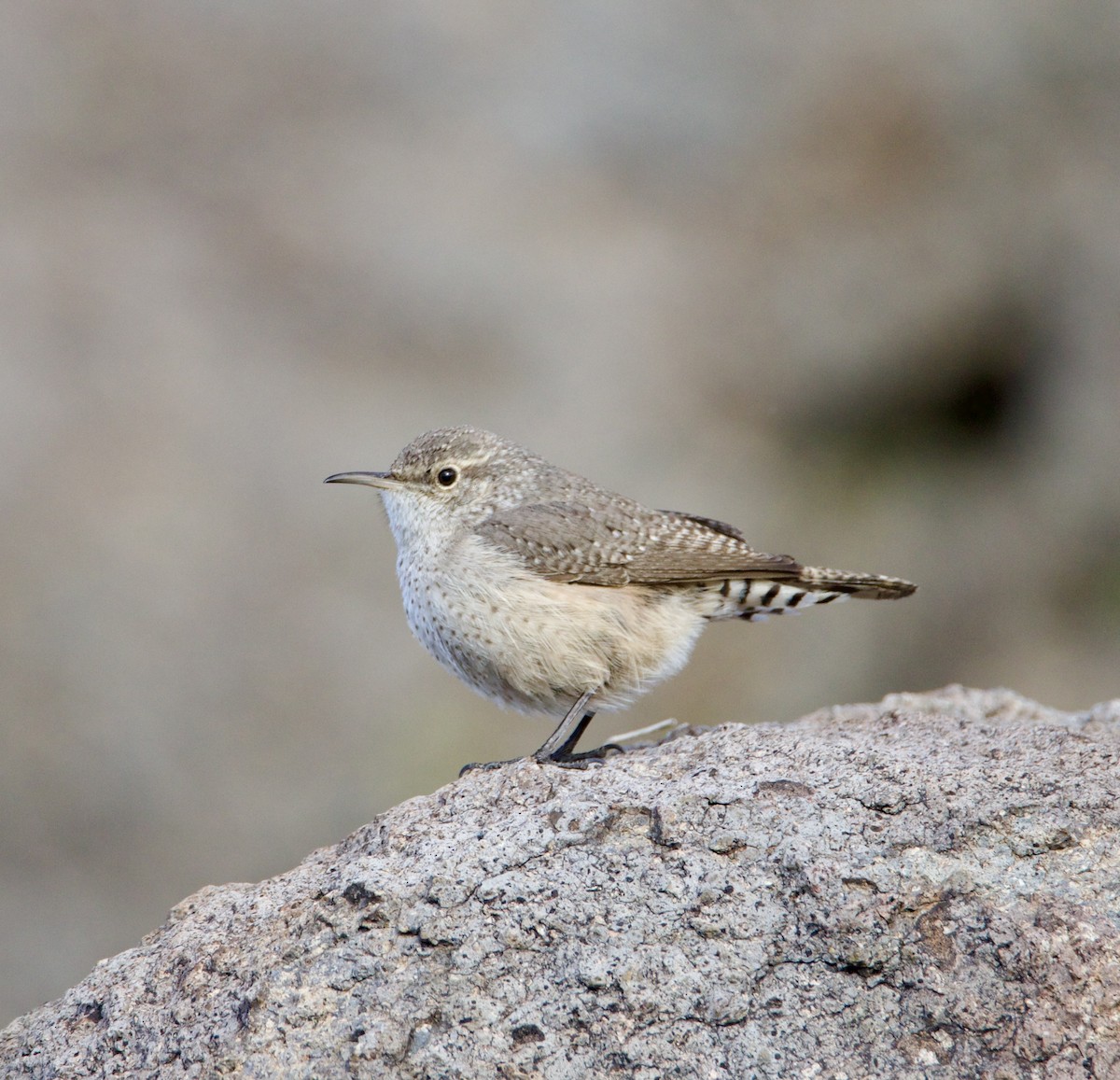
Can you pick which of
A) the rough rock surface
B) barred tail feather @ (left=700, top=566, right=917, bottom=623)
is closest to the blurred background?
barred tail feather @ (left=700, top=566, right=917, bottom=623)

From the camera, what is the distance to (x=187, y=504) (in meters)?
9.88

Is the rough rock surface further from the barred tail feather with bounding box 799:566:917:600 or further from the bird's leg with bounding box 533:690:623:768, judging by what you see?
the barred tail feather with bounding box 799:566:917:600

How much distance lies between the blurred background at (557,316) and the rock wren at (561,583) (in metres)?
4.70

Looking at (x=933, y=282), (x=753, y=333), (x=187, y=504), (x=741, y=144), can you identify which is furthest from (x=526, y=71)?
(x=187, y=504)

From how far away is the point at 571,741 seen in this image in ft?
16.4

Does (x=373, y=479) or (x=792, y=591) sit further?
(x=373, y=479)

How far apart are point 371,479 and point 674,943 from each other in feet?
8.89

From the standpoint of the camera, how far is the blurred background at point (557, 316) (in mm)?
9867

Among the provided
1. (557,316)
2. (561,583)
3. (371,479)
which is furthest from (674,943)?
(557,316)

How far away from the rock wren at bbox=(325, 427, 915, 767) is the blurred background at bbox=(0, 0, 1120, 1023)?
4.70 metres

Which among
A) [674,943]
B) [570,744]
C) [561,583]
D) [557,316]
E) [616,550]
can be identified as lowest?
[674,943]

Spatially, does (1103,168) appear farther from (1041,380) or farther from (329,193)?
(329,193)

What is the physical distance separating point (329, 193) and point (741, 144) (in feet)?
→ 11.9

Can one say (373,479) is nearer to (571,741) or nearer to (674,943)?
(571,741)
